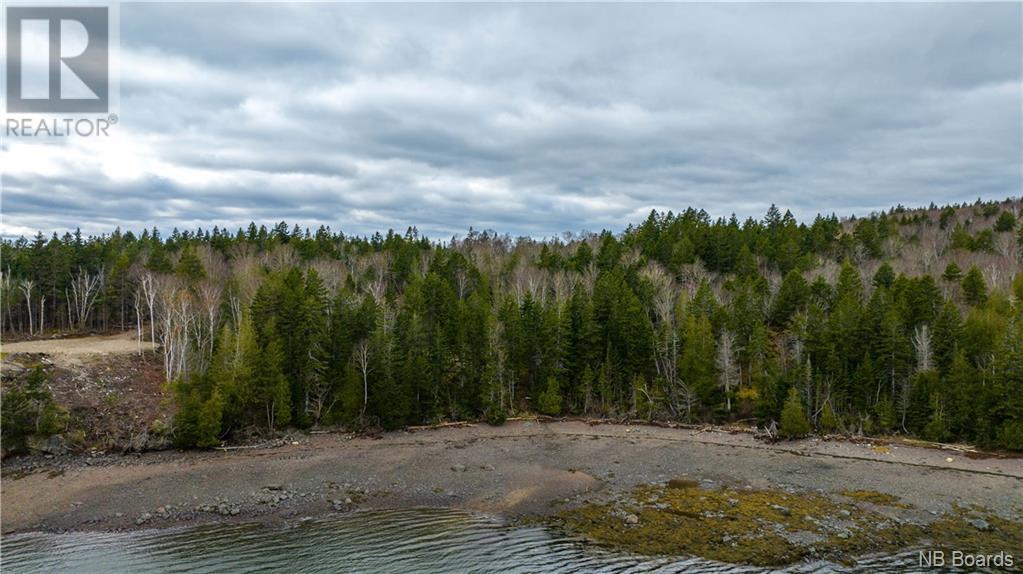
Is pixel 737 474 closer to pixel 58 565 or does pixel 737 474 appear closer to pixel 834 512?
pixel 834 512

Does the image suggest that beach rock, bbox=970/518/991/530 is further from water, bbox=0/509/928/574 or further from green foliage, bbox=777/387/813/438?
green foliage, bbox=777/387/813/438

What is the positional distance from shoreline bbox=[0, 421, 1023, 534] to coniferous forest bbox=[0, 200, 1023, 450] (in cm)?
384

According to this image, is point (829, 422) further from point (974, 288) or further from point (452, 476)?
point (452, 476)

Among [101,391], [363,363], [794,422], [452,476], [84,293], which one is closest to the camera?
[452,476]

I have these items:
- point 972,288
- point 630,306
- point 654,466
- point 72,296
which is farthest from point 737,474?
point 72,296

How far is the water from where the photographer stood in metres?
22.0

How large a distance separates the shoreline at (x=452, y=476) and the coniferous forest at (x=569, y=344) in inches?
151

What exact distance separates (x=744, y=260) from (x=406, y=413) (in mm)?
44687

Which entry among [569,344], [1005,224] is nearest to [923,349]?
[569,344]

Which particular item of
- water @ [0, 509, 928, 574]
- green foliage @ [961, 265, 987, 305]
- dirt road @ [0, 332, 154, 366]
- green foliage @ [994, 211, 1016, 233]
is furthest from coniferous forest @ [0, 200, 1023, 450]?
green foliage @ [994, 211, 1016, 233]

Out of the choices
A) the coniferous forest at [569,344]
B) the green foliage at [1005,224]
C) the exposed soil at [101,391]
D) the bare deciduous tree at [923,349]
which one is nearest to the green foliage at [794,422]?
the coniferous forest at [569,344]

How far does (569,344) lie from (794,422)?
1882 cm

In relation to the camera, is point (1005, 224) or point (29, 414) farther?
point (1005, 224)

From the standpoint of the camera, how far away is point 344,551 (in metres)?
23.7
